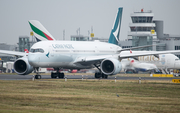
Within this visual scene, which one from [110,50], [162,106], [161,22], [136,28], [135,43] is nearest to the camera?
[162,106]

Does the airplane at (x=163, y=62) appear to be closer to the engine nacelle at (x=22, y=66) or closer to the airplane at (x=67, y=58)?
the airplane at (x=67, y=58)

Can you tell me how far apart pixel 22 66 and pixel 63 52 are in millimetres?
5875

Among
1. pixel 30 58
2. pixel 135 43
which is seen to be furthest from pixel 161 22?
pixel 30 58

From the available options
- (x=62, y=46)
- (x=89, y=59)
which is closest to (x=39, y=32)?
(x=62, y=46)

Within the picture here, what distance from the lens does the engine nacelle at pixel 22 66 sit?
43.4 m

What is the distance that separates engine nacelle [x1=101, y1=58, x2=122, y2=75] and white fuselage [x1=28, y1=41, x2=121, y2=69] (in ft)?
9.80

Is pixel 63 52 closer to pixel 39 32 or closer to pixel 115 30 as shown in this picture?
pixel 115 30

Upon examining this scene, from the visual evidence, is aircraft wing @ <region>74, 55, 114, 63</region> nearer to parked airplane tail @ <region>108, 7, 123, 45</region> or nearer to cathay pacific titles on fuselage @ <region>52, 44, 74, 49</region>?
cathay pacific titles on fuselage @ <region>52, 44, 74, 49</region>

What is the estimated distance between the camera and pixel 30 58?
4031cm

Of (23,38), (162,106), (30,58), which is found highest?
(23,38)

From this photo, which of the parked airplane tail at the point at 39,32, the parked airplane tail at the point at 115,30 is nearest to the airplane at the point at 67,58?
the parked airplane tail at the point at 115,30

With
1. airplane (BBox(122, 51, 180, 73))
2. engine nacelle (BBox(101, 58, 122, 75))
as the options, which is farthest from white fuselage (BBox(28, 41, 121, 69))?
airplane (BBox(122, 51, 180, 73))

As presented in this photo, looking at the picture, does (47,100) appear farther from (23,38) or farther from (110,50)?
(23,38)

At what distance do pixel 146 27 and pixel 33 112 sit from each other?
14980 centimetres
